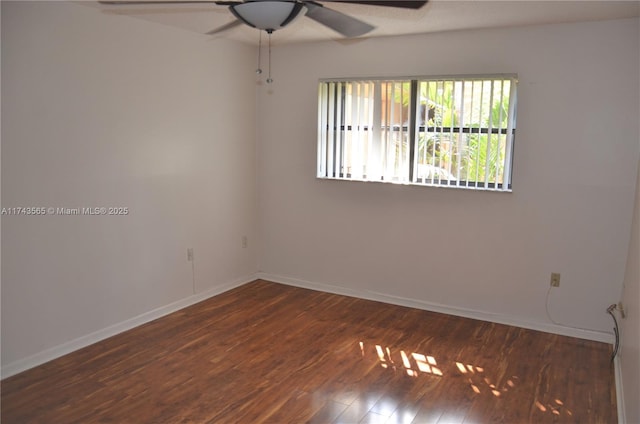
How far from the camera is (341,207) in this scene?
472 cm

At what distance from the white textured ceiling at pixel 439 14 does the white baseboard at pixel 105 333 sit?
2254mm

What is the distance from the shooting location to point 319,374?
10.6 ft

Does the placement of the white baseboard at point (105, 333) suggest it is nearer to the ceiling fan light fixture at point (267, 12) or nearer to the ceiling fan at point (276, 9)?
the ceiling fan at point (276, 9)

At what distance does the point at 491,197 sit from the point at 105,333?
3134 millimetres

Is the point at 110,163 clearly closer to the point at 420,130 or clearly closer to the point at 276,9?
the point at 276,9

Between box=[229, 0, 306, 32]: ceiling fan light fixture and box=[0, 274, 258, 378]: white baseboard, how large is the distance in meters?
2.51

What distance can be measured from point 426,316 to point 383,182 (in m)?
1.22

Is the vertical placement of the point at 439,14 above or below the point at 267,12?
above

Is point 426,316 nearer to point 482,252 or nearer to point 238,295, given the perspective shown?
point 482,252

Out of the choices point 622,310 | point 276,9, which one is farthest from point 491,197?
point 276,9

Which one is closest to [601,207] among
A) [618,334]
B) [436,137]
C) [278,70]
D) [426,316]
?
[618,334]

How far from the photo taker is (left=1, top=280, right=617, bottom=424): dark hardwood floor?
109 inches

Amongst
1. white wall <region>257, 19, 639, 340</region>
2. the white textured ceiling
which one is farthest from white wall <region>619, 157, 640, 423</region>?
the white textured ceiling

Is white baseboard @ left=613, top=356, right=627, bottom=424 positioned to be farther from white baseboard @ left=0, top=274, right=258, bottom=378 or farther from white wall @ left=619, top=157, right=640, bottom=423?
white baseboard @ left=0, top=274, right=258, bottom=378
